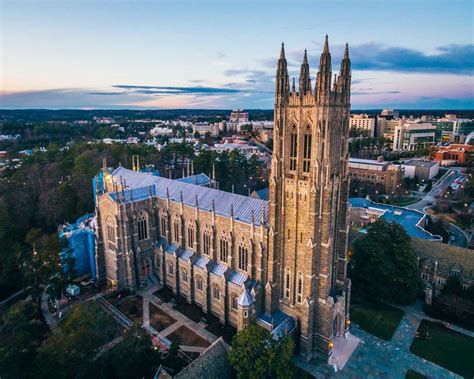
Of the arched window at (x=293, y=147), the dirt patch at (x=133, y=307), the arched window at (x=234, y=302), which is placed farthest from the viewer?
the dirt patch at (x=133, y=307)

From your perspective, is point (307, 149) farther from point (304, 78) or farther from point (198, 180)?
point (198, 180)

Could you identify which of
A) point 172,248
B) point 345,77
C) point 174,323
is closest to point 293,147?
point 345,77

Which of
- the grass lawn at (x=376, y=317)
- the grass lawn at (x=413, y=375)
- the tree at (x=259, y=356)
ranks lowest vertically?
the grass lawn at (x=413, y=375)

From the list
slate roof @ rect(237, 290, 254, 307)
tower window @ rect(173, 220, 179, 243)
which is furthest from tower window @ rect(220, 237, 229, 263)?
tower window @ rect(173, 220, 179, 243)

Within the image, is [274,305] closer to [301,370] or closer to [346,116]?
[301,370]

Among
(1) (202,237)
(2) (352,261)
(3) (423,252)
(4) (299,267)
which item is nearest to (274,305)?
(4) (299,267)

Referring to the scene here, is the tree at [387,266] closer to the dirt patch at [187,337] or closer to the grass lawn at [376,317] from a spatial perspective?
the grass lawn at [376,317]

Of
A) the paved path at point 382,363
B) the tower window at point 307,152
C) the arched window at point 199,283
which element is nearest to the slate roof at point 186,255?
the arched window at point 199,283
